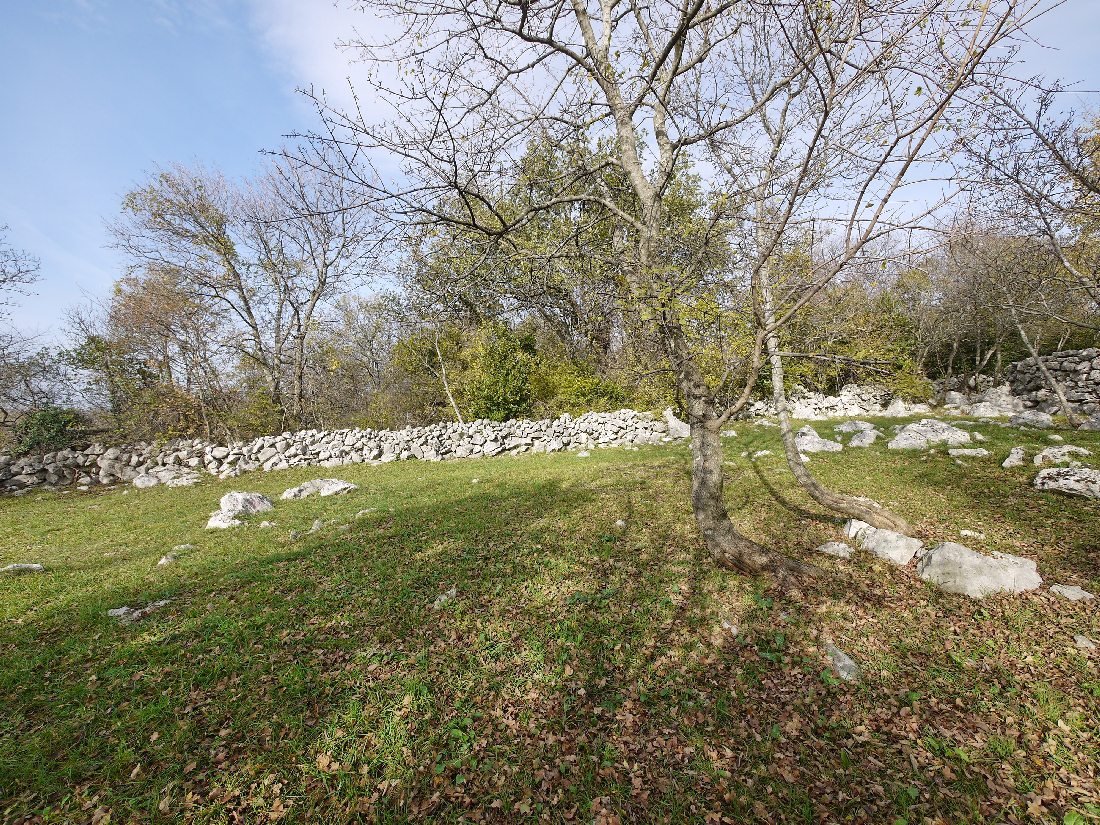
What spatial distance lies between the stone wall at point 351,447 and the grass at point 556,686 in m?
8.51

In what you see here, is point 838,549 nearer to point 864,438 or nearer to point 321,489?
point 864,438

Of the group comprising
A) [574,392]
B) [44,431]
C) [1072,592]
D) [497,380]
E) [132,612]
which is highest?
[497,380]

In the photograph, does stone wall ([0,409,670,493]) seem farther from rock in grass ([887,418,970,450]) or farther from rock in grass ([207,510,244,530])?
rock in grass ([207,510,244,530])

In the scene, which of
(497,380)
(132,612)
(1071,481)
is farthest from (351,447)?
(1071,481)

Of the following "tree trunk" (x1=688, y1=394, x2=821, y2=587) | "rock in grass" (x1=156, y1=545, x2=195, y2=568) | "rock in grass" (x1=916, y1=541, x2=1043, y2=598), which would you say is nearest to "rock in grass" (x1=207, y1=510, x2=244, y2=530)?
"rock in grass" (x1=156, y1=545, x2=195, y2=568)

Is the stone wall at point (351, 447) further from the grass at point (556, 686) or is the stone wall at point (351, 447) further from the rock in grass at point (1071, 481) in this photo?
the rock in grass at point (1071, 481)

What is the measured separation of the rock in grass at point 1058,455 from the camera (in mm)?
6877

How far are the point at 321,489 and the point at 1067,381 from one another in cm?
2764

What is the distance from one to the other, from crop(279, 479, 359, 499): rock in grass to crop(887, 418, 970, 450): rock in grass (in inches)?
492

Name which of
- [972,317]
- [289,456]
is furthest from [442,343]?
[972,317]

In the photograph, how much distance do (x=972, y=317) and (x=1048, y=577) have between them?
22.1 m

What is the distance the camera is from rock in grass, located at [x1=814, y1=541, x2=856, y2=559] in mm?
4984

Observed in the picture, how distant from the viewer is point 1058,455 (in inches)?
274

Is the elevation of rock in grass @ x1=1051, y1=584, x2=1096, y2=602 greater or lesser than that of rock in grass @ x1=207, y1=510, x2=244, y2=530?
lesser
